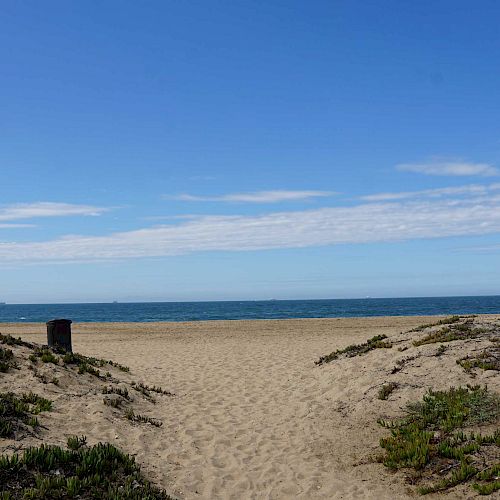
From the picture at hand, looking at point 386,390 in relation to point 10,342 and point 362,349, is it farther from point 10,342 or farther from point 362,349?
point 10,342

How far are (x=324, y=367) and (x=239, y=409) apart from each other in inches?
212

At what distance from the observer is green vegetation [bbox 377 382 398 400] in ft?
42.7

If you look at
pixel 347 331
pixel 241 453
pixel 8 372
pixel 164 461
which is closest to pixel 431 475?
pixel 241 453

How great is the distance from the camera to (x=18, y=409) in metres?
10.2

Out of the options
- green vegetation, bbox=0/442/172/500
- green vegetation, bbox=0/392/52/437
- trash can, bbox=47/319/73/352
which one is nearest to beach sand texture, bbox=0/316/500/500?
green vegetation, bbox=0/392/52/437

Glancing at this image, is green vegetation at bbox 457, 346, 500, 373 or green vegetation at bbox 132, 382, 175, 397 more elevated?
green vegetation at bbox 457, 346, 500, 373

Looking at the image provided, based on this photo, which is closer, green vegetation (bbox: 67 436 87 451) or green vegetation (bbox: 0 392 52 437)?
green vegetation (bbox: 67 436 87 451)

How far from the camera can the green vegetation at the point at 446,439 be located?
8.35 metres

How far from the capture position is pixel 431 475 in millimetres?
8711

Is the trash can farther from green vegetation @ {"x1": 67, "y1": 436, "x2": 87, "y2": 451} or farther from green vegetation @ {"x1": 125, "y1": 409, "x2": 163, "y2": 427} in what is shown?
green vegetation @ {"x1": 67, "y1": 436, "x2": 87, "y2": 451}

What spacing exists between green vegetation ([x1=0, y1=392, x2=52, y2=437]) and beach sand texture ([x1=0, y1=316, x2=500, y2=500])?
0.31 metres

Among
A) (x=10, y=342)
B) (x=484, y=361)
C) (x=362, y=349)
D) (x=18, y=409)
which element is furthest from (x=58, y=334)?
(x=484, y=361)

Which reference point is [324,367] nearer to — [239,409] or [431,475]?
[239,409]

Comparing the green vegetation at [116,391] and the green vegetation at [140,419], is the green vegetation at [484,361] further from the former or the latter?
the green vegetation at [116,391]
